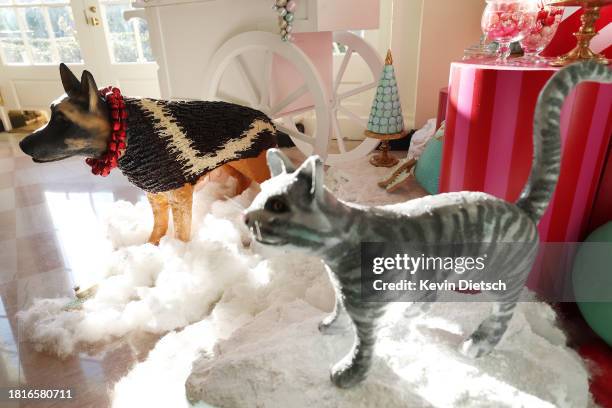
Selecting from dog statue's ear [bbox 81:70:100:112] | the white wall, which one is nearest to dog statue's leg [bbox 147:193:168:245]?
dog statue's ear [bbox 81:70:100:112]

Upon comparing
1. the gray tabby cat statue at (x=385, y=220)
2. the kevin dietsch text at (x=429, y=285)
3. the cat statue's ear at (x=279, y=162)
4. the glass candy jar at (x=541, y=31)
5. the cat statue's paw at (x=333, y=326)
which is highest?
the glass candy jar at (x=541, y=31)

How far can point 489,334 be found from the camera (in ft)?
2.35

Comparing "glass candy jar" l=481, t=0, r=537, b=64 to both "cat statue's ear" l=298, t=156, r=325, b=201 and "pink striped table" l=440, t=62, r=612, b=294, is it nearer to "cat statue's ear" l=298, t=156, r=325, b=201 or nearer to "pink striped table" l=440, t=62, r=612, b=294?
"pink striped table" l=440, t=62, r=612, b=294

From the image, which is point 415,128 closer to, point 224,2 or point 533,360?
point 224,2

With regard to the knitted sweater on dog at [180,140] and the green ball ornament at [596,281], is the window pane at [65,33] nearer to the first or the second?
the knitted sweater on dog at [180,140]

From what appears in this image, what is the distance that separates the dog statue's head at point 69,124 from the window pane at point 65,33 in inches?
86.5

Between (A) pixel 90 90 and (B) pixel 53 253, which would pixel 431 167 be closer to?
(A) pixel 90 90

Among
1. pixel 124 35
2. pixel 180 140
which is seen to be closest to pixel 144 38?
A: pixel 124 35

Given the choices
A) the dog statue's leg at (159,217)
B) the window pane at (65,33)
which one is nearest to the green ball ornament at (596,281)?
the dog statue's leg at (159,217)

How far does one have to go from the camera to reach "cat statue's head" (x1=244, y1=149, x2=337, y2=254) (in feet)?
1.63

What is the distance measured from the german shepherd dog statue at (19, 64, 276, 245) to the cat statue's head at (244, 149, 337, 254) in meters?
0.64

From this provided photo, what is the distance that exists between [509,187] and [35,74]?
121 inches

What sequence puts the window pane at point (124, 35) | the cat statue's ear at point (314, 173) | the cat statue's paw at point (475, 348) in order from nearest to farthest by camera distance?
1. the cat statue's ear at point (314, 173)
2. the cat statue's paw at point (475, 348)
3. the window pane at point (124, 35)

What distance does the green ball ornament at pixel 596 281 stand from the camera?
2.68 feet
